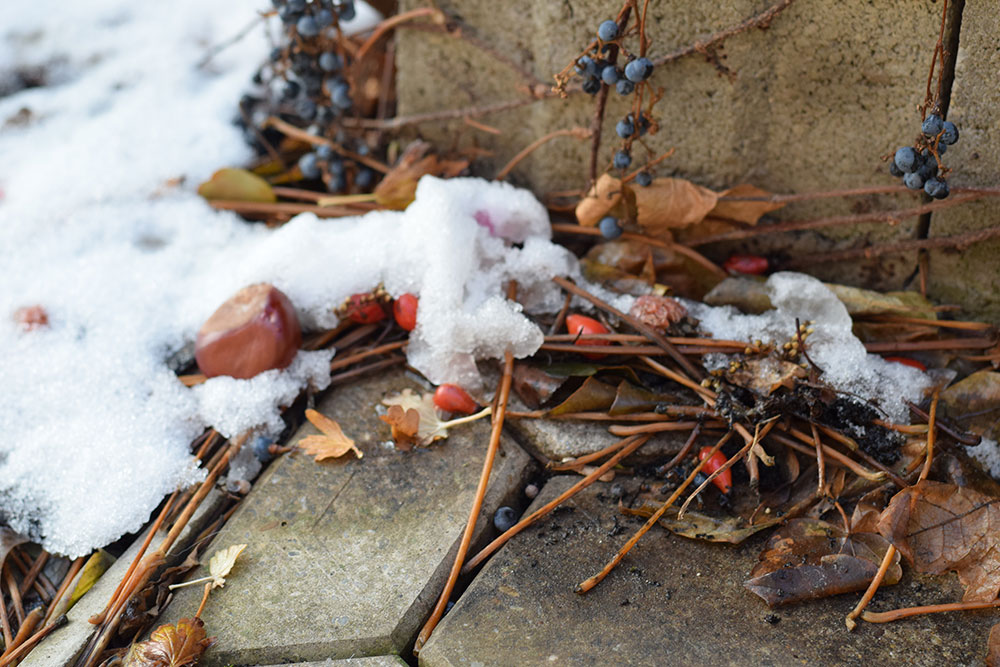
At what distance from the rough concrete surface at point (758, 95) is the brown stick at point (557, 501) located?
26.7 inches

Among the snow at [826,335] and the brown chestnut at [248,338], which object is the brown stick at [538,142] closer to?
the snow at [826,335]

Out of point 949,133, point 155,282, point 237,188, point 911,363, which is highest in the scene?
point 949,133

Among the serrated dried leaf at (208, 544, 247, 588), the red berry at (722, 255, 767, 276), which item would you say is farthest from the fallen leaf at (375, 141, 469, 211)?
the serrated dried leaf at (208, 544, 247, 588)

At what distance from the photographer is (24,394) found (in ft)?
5.73

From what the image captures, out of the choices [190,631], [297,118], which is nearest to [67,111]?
[297,118]

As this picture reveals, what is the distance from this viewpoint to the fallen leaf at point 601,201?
1.91 metres

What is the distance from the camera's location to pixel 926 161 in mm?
1577

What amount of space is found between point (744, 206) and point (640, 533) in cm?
89

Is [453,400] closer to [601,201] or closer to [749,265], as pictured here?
[601,201]

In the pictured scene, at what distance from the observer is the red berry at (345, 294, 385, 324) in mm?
1837

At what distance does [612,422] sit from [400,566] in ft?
1.71

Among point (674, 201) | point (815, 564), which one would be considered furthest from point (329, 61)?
point (815, 564)

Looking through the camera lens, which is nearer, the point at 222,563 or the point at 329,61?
the point at 222,563

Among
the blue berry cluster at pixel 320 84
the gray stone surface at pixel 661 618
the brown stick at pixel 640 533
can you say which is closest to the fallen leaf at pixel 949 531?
the gray stone surface at pixel 661 618
